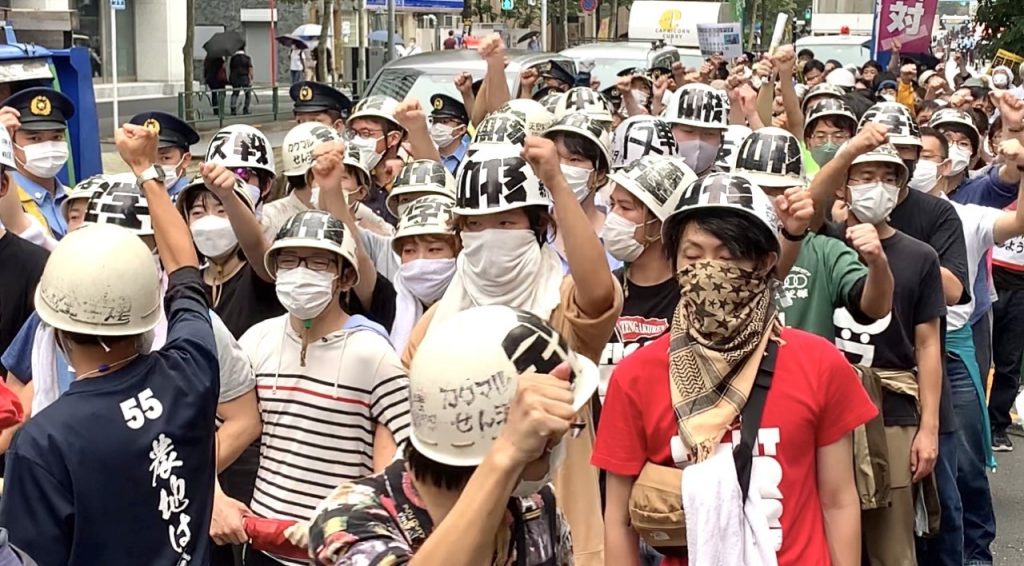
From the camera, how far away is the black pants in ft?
28.0

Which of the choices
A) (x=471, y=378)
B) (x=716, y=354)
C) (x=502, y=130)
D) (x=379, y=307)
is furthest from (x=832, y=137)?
(x=471, y=378)

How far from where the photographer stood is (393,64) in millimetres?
14422

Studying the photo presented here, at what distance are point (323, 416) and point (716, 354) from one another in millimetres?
1425

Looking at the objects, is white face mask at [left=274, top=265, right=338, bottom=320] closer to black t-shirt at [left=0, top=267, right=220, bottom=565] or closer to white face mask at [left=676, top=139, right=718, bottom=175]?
black t-shirt at [left=0, top=267, right=220, bottom=565]

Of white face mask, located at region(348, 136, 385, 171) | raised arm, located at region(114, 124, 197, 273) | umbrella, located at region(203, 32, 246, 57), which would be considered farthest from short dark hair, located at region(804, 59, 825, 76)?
umbrella, located at region(203, 32, 246, 57)

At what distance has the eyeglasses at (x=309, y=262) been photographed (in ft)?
14.9

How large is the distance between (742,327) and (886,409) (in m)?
1.90

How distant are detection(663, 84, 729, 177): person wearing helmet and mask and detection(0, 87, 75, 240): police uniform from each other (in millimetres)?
3187

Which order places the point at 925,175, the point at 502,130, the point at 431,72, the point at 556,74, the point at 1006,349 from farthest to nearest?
the point at 431,72
the point at 556,74
the point at 1006,349
the point at 925,175
the point at 502,130

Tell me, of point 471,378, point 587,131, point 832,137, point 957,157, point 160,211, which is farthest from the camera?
point 957,157

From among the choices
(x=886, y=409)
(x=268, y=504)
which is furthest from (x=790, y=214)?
(x=268, y=504)

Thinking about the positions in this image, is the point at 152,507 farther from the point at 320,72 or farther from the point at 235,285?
the point at 320,72

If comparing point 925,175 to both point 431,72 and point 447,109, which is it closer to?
point 447,109

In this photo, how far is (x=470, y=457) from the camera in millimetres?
2453
